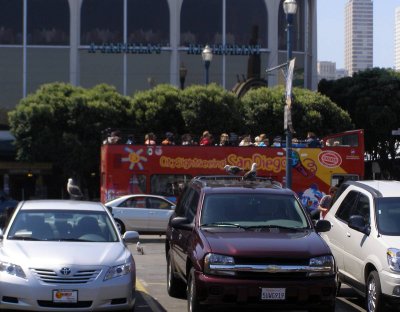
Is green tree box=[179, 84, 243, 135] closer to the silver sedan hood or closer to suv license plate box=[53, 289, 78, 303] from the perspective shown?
the silver sedan hood

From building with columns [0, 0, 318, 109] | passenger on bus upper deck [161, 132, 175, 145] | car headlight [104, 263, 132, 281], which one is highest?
building with columns [0, 0, 318, 109]

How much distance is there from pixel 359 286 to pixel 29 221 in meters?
4.69

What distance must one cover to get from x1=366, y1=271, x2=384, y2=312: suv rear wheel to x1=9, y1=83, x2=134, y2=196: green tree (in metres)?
26.7

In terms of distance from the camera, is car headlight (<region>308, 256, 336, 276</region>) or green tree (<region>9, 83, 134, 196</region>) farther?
green tree (<region>9, 83, 134, 196</region>)

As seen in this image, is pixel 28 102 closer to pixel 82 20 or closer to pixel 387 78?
pixel 82 20

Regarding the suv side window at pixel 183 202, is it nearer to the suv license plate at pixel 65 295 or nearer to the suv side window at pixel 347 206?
the suv side window at pixel 347 206

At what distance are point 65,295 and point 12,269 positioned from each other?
73 cm

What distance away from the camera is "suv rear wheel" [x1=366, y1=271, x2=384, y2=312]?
10.2 meters

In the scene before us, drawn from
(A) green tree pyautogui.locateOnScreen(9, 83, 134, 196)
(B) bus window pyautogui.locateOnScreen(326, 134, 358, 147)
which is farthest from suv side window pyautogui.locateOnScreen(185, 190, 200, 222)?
(A) green tree pyautogui.locateOnScreen(9, 83, 134, 196)

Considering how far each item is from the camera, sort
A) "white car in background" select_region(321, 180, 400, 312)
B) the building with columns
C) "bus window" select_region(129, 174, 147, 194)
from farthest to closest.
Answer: the building with columns → "bus window" select_region(129, 174, 147, 194) → "white car in background" select_region(321, 180, 400, 312)

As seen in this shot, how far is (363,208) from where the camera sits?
11.5 meters

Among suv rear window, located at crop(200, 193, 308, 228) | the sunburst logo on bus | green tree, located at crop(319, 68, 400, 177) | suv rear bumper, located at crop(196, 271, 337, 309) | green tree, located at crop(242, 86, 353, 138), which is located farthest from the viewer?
green tree, located at crop(319, 68, 400, 177)

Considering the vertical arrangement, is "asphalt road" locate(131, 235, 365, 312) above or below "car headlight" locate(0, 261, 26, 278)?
below

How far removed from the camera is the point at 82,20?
143 ft
